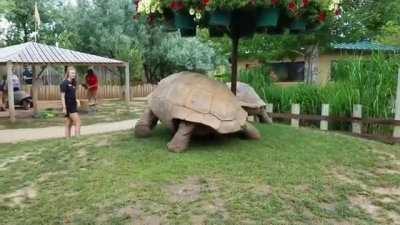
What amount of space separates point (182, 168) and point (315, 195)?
149 centimetres

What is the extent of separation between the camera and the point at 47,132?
13.1m

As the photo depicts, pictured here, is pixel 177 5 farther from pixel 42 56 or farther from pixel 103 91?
pixel 103 91

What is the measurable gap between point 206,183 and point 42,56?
13.6 m

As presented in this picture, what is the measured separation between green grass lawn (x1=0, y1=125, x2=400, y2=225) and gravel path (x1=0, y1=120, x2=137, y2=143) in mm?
5038

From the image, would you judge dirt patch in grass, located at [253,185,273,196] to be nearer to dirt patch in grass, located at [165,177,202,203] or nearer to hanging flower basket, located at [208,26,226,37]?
dirt patch in grass, located at [165,177,202,203]

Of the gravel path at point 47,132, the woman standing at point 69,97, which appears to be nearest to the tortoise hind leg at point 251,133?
Result: the woman standing at point 69,97

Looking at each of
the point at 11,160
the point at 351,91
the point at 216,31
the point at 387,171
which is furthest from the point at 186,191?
the point at 351,91

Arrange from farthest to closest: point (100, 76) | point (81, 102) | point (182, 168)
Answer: point (100, 76)
point (81, 102)
point (182, 168)

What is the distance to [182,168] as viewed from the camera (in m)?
5.59

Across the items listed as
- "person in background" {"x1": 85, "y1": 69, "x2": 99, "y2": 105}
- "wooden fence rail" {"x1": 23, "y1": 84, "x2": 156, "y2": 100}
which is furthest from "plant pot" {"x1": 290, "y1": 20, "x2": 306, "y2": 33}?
"wooden fence rail" {"x1": 23, "y1": 84, "x2": 156, "y2": 100}

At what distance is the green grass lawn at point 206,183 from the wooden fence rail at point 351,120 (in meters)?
1.97

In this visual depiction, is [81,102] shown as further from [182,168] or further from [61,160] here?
[182,168]

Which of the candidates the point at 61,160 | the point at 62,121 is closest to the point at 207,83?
the point at 61,160

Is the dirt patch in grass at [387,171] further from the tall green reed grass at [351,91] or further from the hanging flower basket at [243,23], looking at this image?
the tall green reed grass at [351,91]
